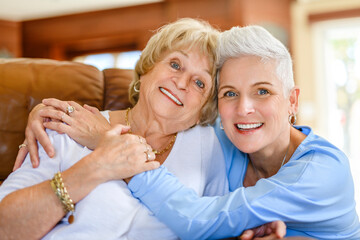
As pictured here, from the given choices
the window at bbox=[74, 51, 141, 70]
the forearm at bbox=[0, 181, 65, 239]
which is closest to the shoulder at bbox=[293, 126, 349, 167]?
the forearm at bbox=[0, 181, 65, 239]

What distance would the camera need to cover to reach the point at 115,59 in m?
6.94

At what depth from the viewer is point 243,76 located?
1.37 metres

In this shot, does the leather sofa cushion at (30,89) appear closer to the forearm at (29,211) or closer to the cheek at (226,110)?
the forearm at (29,211)

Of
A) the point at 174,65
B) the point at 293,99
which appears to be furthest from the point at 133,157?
the point at 293,99

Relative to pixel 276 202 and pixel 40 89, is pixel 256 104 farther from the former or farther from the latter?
pixel 40 89

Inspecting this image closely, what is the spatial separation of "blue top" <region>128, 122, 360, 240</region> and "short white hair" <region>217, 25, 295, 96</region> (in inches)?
12.0

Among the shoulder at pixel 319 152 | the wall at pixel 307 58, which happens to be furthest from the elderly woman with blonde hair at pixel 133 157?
the wall at pixel 307 58

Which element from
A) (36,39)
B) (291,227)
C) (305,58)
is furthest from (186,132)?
(36,39)

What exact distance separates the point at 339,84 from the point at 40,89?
17.6 ft

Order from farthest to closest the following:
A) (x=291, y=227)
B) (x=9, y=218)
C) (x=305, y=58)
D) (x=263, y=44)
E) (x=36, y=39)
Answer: (x=36, y=39), (x=305, y=58), (x=263, y=44), (x=291, y=227), (x=9, y=218)

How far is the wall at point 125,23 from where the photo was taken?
525 centimetres

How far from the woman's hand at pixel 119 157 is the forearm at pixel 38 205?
3 cm

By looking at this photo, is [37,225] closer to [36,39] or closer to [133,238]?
[133,238]

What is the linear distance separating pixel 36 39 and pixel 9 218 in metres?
6.78
